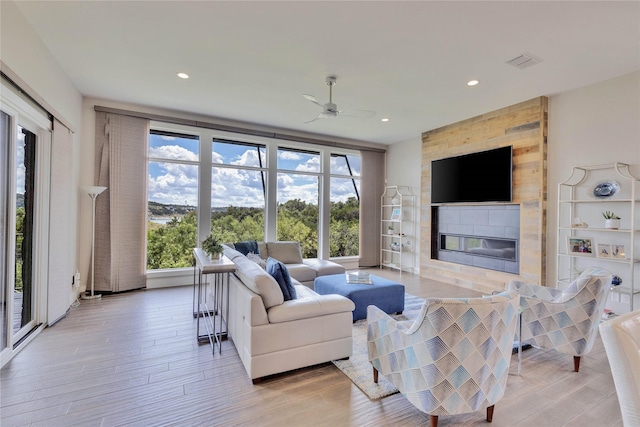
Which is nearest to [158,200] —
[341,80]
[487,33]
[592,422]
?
[341,80]

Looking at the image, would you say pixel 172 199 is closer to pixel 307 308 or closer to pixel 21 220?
pixel 21 220

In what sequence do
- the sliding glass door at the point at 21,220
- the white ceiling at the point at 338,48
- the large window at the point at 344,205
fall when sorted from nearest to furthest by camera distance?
the white ceiling at the point at 338,48 → the sliding glass door at the point at 21,220 → the large window at the point at 344,205

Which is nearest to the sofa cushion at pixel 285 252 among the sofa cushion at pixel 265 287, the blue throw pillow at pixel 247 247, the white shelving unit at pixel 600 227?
the blue throw pillow at pixel 247 247

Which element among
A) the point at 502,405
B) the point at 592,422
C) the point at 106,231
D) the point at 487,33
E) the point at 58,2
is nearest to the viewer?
the point at 592,422

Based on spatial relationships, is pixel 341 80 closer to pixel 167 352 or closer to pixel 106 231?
pixel 167 352

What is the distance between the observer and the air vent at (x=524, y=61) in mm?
3111

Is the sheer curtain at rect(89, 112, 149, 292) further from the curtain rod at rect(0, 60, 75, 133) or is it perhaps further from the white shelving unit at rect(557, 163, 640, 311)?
Answer: the white shelving unit at rect(557, 163, 640, 311)

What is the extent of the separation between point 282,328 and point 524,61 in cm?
377

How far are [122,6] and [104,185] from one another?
3051 millimetres

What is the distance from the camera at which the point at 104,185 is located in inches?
181

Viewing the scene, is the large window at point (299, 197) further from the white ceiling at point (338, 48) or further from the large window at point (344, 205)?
the white ceiling at point (338, 48)

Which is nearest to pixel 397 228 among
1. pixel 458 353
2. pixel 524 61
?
pixel 524 61

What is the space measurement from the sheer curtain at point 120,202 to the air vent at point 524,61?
5.35 m

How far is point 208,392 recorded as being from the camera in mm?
2141
